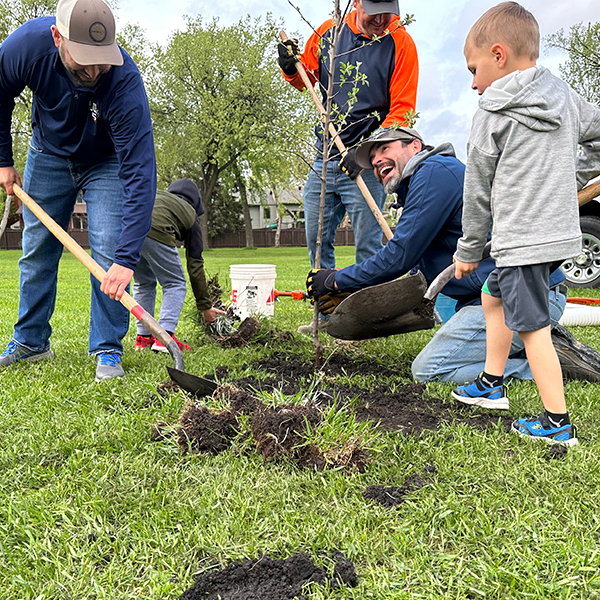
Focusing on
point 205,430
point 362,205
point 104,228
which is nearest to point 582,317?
point 362,205

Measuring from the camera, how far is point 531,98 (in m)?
2.23

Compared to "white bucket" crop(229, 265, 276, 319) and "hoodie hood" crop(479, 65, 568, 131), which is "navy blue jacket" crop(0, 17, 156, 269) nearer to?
"white bucket" crop(229, 265, 276, 319)

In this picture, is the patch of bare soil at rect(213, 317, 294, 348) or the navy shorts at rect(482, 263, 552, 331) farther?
the patch of bare soil at rect(213, 317, 294, 348)

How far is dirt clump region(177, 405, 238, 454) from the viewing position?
2.29 metres

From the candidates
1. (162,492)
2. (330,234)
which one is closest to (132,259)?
(162,492)

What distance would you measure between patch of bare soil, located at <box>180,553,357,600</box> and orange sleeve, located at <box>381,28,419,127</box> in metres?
3.13

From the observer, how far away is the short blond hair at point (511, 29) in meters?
2.28

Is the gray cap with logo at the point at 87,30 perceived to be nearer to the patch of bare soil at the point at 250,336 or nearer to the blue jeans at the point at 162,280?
the blue jeans at the point at 162,280

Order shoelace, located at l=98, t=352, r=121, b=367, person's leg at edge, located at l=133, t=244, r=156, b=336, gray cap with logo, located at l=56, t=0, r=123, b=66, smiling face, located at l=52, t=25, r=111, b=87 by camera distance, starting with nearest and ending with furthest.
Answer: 1. gray cap with logo, located at l=56, t=0, r=123, b=66
2. smiling face, located at l=52, t=25, r=111, b=87
3. shoelace, located at l=98, t=352, r=121, b=367
4. person's leg at edge, located at l=133, t=244, r=156, b=336

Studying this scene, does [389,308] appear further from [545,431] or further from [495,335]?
[545,431]

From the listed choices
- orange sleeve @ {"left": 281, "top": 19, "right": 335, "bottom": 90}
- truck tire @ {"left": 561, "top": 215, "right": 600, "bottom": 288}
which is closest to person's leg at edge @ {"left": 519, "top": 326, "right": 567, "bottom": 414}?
orange sleeve @ {"left": 281, "top": 19, "right": 335, "bottom": 90}

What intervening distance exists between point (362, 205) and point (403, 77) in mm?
968

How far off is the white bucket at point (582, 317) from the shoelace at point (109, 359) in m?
4.15

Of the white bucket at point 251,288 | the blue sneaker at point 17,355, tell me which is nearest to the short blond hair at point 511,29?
the white bucket at point 251,288
